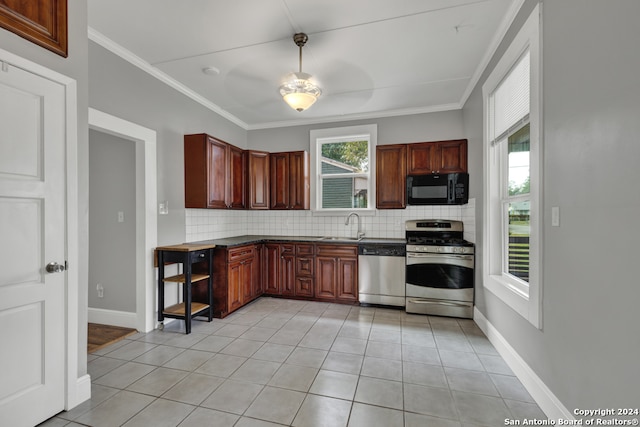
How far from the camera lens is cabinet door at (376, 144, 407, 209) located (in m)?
4.16

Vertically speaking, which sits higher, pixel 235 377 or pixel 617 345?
pixel 617 345

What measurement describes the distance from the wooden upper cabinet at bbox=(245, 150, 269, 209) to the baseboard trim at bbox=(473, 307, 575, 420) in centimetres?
345

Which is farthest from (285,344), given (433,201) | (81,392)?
(433,201)

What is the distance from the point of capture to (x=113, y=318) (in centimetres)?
329

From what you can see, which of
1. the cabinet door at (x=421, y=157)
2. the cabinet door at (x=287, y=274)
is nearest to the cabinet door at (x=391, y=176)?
the cabinet door at (x=421, y=157)

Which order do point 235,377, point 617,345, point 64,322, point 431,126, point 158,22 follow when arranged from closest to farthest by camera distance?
point 617,345 < point 64,322 < point 235,377 < point 158,22 < point 431,126

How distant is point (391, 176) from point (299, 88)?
2.11 m

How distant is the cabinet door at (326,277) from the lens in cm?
412

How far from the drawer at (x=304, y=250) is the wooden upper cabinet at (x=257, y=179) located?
954 mm

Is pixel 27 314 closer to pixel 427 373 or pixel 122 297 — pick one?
pixel 122 297

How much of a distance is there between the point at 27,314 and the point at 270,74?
2.98 meters

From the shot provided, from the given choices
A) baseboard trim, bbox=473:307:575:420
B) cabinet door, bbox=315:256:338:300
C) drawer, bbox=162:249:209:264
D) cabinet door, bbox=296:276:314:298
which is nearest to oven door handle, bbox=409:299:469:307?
baseboard trim, bbox=473:307:575:420

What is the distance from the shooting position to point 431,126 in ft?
14.2

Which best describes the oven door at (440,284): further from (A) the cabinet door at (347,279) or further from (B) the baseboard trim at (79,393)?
(B) the baseboard trim at (79,393)
